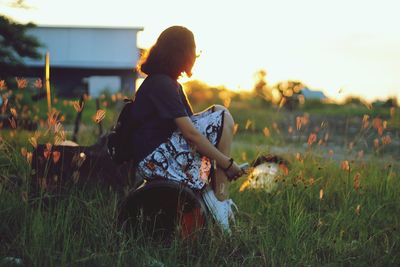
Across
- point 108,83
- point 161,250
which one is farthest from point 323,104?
point 161,250

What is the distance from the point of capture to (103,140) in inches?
162

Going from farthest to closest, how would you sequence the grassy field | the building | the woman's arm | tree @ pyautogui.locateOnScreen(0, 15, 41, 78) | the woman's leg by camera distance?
the building, tree @ pyautogui.locateOnScreen(0, 15, 41, 78), the woman's leg, the woman's arm, the grassy field

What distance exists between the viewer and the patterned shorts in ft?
10.2

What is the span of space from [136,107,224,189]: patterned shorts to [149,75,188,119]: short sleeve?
17cm

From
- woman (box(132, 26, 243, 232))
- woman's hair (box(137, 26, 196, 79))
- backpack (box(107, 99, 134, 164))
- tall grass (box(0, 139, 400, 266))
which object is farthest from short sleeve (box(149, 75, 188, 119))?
tall grass (box(0, 139, 400, 266))

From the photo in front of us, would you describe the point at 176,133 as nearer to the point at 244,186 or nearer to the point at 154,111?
the point at 154,111

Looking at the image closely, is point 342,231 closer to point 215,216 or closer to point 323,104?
point 215,216

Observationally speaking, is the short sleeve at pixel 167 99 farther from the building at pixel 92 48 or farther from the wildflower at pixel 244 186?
the building at pixel 92 48

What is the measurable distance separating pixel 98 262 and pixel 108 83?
21676 millimetres

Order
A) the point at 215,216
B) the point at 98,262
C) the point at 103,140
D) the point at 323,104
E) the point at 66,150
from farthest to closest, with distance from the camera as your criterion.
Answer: the point at 323,104, the point at 103,140, the point at 66,150, the point at 215,216, the point at 98,262

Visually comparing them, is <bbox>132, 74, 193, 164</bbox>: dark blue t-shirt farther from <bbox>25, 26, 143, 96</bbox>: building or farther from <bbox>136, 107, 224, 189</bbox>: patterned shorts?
<bbox>25, 26, 143, 96</bbox>: building

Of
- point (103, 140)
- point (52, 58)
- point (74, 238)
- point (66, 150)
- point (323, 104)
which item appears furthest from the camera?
point (52, 58)

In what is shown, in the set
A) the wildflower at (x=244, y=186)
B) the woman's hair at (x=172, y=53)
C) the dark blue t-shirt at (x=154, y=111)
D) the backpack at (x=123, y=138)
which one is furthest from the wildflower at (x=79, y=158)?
the wildflower at (x=244, y=186)

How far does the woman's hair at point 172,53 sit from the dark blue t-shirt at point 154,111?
6 centimetres
